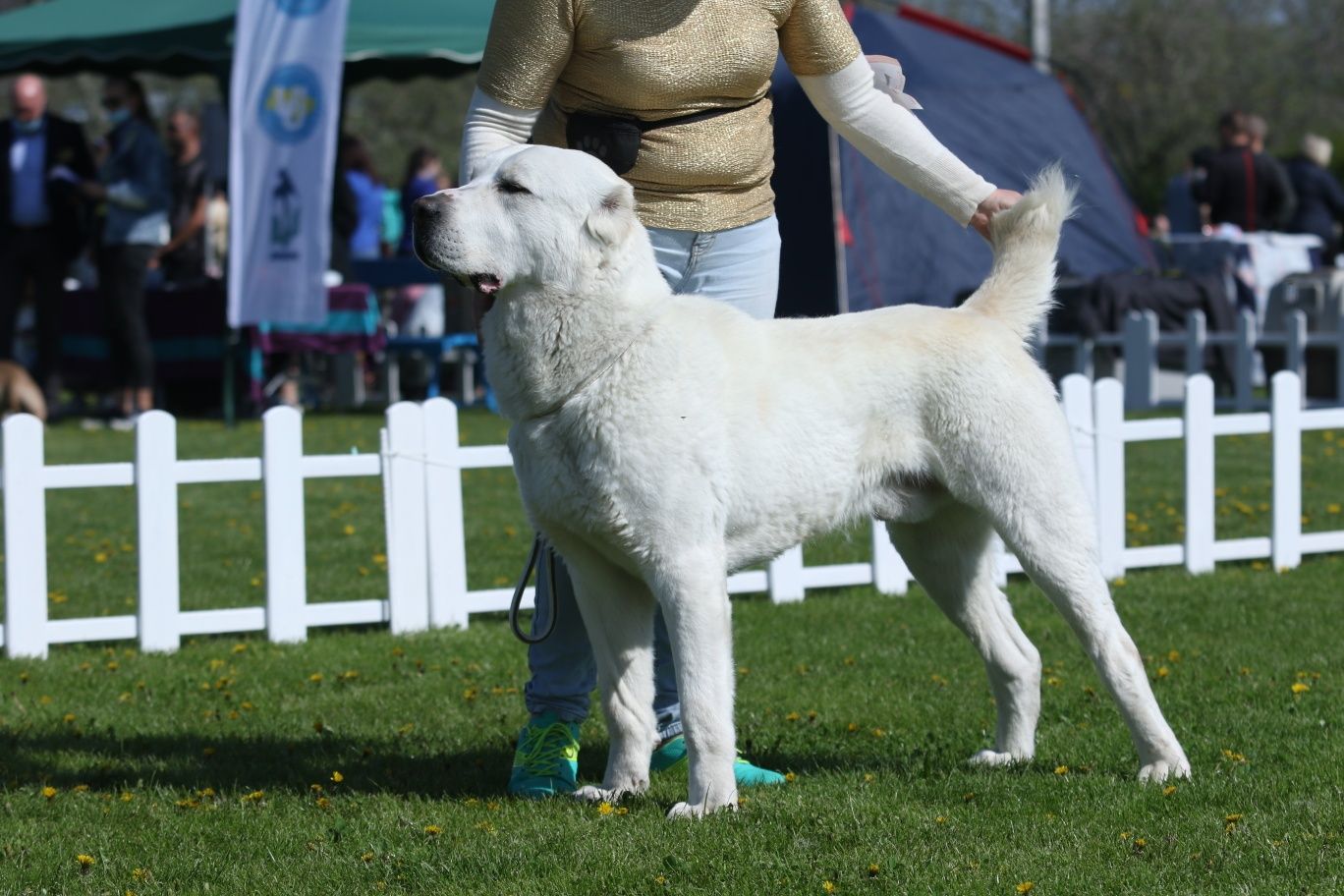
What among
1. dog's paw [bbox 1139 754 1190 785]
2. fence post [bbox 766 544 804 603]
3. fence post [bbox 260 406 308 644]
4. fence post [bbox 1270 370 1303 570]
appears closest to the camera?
dog's paw [bbox 1139 754 1190 785]

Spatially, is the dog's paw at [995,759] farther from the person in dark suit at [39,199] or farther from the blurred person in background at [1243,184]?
the blurred person in background at [1243,184]

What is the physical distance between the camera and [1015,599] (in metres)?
6.43

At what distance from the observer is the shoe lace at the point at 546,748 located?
412 centimetres

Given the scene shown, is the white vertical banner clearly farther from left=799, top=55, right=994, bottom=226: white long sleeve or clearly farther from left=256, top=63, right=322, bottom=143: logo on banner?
left=799, top=55, right=994, bottom=226: white long sleeve

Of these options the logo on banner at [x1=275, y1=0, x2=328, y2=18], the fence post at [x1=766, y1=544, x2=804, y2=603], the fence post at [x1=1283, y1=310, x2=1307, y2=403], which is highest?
the logo on banner at [x1=275, y1=0, x2=328, y2=18]

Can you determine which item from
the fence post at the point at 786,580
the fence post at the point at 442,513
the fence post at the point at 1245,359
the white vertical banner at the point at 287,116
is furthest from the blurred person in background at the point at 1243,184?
the fence post at the point at 442,513

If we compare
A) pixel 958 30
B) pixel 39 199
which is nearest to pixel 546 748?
pixel 39 199

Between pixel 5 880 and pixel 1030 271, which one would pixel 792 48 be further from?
pixel 5 880

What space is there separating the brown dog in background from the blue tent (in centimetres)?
541

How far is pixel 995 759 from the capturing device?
4.20 meters

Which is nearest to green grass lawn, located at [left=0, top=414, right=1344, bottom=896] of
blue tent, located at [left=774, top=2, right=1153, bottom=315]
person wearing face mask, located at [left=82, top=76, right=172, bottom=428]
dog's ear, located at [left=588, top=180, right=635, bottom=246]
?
dog's ear, located at [left=588, top=180, right=635, bottom=246]

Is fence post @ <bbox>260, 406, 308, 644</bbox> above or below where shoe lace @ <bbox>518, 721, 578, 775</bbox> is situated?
above

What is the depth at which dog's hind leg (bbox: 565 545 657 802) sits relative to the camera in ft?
12.5

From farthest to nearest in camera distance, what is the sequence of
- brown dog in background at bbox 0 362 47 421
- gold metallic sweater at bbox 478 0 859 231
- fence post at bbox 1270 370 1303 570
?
1. brown dog in background at bbox 0 362 47 421
2. fence post at bbox 1270 370 1303 570
3. gold metallic sweater at bbox 478 0 859 231
